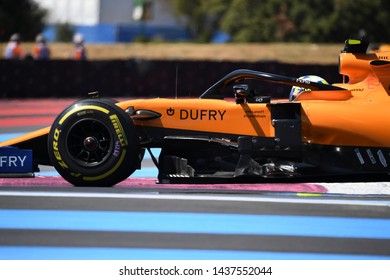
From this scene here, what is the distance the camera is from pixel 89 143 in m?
7.36

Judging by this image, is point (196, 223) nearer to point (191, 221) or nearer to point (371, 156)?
point (191, 221)

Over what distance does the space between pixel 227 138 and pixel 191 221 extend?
56.4 inches

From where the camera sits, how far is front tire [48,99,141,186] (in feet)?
24.0

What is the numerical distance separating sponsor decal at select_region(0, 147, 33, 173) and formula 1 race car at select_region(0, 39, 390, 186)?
1.26 ft

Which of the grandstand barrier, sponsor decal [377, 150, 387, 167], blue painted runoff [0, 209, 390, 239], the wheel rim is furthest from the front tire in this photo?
the grandstand barrier

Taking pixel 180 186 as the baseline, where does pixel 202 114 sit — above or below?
above

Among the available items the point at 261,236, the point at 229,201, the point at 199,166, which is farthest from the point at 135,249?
the point at 199,166

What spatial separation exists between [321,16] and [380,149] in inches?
1523

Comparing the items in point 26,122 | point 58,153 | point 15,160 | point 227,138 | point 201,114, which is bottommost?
point 26,122

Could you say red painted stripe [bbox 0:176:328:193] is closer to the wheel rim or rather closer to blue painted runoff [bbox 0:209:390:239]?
the wheel rim

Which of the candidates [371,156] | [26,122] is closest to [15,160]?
[371,156]

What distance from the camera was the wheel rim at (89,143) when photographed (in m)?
7.37

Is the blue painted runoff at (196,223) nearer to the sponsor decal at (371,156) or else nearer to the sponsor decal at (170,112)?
the sponsor decal at (371,156)
